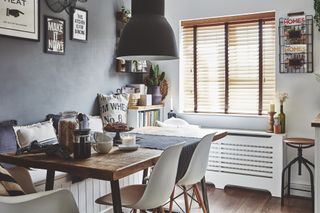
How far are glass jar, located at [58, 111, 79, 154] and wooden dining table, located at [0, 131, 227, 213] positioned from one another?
135mm

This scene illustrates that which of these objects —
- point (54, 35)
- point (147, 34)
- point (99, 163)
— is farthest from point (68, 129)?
point (54, 35)

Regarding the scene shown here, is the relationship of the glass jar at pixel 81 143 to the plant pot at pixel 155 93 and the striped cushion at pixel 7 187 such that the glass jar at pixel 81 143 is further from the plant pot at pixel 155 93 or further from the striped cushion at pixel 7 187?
the plant pot at pixel 155 93

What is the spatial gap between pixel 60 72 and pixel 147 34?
1.14m

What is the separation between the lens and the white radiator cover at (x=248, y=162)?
3.96 metres

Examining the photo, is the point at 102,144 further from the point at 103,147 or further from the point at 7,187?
the point at 7,187

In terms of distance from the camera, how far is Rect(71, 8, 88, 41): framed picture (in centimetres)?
370

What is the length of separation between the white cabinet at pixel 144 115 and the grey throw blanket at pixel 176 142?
1402 millimetres

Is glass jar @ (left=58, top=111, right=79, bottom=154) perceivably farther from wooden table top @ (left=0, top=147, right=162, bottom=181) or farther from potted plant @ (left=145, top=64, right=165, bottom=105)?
potted plant @ (left=145, top=64, right=165, bottom=105)

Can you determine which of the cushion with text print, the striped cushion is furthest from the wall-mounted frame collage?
the striped cushion

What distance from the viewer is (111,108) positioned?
4.09 m

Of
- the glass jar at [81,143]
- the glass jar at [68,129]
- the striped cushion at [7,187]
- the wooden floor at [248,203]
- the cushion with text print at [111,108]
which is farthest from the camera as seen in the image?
the cushion with text print at [111,108]

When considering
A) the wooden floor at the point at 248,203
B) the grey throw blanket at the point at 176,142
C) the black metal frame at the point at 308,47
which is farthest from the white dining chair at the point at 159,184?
the black metal frame at the point at 308,47

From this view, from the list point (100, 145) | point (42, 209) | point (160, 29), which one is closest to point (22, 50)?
point (160, 29)

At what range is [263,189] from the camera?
13.3ft
